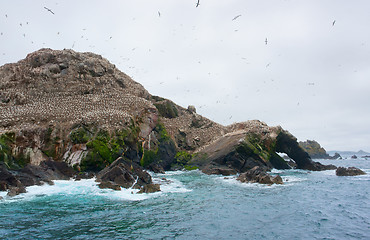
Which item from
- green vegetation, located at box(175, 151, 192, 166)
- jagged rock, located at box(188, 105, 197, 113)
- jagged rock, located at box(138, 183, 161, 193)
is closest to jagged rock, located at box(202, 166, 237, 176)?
green vegetation, located at box(175, 151, 192, 166)

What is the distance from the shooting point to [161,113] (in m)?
69.1

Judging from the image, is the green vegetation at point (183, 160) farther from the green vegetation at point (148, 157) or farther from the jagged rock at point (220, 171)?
the jagged rock at point (220, 171)

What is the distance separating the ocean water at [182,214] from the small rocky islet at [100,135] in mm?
3318

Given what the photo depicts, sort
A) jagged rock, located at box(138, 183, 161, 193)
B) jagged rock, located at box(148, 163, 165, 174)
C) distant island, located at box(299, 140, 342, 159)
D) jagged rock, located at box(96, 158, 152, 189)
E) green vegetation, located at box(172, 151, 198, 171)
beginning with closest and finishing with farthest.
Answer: jagged rock, located at box(138, 183, 161, 193)
jagged rock, located at box(96, 158, 152, 189)
jagged rock, located at box(148, 163, 165, 174)
green vegetation, located at box(172, 151, 198, 171)
distant island, located at box(299, 140, 342, 159)

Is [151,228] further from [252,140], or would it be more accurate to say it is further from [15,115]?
[252,140]

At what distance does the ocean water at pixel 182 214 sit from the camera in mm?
13852

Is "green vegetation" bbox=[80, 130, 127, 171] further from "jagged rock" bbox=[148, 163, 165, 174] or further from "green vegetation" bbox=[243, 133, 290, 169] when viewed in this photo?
"green vegetation" bbox=[243, 133, 290, 169]

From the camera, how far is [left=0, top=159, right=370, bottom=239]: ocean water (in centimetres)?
1385

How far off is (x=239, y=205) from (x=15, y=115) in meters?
37.5

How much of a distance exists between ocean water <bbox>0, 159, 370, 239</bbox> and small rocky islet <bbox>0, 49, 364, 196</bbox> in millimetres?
3318

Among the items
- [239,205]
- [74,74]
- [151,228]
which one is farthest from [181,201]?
[74,74]

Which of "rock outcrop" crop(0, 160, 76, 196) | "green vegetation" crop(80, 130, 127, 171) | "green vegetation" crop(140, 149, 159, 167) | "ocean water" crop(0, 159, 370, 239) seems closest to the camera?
"ocean water" crop(0, 159, 370, 239)

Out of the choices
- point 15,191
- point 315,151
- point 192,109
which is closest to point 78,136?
point 15,191

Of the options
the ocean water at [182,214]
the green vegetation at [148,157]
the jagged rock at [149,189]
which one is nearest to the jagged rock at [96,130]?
the green vegetation at [148,157]
